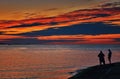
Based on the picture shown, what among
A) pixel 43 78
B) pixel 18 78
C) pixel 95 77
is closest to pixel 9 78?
pixel 18 78

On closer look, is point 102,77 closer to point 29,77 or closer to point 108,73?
point 108,73

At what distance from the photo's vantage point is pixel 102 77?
34188mm

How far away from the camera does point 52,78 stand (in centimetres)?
5353

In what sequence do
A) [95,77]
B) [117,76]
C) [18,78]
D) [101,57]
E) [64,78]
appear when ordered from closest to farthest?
[117,76] → [95,77] → [101,57] → [64,78] → [18,78]

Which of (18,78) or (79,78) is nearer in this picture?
(79,78)

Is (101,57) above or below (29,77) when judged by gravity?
above

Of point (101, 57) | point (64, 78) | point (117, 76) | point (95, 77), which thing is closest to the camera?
point (117, 76)

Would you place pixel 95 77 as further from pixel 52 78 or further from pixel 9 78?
pixel 9 78

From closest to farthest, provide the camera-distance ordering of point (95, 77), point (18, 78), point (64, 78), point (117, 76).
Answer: point (117, 76)
point (95, 77)
point (64, 78)
point (18, 78)

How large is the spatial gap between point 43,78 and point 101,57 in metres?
14.8

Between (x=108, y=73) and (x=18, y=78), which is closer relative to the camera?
(x=108, y=73)

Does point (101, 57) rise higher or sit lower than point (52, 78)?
higher

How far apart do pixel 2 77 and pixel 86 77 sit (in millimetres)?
23298

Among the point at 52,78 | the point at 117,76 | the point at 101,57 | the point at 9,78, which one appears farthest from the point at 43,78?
the point at 117,76
